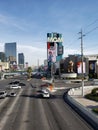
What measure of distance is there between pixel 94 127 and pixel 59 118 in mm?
5869

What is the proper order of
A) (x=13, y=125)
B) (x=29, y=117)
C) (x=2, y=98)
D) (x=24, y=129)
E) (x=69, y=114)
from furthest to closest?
(x=2, y=98) → (x=69, y=114) → (x=29, y=117) → (x=13, y=125) → (x=24, y=129)

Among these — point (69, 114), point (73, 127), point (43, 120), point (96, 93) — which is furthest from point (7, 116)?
point (96, 93)

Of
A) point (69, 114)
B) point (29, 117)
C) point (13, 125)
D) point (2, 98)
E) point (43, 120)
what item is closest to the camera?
point (13, 125)

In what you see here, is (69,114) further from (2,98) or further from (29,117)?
(2,98)

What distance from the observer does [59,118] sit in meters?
33.3

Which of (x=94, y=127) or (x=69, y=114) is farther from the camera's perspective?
(x=69, y=114)

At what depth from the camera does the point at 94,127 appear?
92.9 ft

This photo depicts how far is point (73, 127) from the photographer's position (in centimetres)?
2791

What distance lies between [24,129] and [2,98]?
31.7 meters

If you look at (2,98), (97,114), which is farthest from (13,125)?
(2,98)

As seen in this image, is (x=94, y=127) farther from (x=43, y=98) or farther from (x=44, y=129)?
(x=43, y=98)

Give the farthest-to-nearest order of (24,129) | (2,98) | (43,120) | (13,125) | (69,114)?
1. (2,98)
2. (69,114)
3. (43,120)
4. (13,125)
5. (24,129)

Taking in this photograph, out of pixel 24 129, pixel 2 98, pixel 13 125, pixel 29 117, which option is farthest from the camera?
pixel 2 98

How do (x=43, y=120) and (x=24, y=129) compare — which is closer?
(x=24, y=129)
